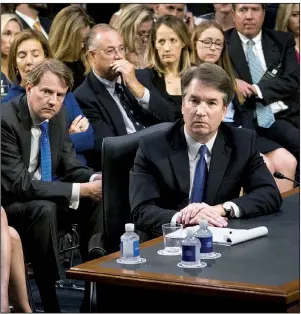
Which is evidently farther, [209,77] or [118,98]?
[118,98]

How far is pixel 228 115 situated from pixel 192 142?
2146 millimetres

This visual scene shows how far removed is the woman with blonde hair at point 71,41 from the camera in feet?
20.0

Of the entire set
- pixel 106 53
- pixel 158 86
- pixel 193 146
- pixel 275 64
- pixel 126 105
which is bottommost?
pixel 193 146

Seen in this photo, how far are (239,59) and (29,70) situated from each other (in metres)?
1.85

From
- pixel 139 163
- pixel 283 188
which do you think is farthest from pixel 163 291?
pixel 283 188

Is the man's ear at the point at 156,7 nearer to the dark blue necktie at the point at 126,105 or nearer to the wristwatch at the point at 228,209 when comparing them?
the dark blue necktie at the point at 126,105

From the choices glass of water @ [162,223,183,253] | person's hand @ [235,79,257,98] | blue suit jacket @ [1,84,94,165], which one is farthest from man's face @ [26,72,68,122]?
person's hand @ [235,79,257,98]

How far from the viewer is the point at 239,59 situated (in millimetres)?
6551

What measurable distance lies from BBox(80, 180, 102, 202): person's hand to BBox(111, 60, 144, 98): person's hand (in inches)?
40.4

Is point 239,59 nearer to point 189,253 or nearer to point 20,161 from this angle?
point 20,161

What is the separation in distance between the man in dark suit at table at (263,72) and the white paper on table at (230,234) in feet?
9.06

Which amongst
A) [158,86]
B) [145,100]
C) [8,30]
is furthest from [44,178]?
[8,30]

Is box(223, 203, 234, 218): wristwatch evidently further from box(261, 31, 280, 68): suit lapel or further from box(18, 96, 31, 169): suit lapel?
box(261, 31, 280, 68): suit lapel

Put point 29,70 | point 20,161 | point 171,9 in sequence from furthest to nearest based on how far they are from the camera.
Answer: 1. point 171,9
2. point 29,70
3. point 20,161
